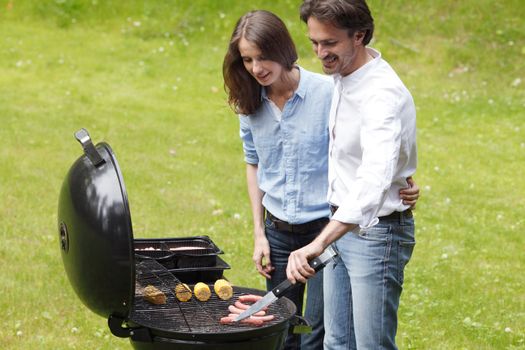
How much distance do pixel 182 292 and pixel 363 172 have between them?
0.97 m

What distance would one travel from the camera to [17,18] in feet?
44.7

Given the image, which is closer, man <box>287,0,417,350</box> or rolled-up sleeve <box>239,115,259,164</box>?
man <box>287,0,417,350</box>

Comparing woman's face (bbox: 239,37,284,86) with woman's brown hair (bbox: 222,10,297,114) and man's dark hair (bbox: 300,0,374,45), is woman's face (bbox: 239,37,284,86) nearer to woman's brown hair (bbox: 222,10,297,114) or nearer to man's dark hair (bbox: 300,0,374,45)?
woman's brown hair (bbox: 222,10,297,114)

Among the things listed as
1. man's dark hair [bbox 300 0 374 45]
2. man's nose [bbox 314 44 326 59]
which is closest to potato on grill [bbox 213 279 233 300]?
man's nose [bbox 314 44 326 59]

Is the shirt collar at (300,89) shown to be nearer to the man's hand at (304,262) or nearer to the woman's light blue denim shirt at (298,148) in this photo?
the woman's light blue denim shirt at (298,148)

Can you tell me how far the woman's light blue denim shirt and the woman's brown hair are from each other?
0.30 ft

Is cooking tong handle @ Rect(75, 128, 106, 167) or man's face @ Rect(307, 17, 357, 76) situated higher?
man's face @ Rect(307, 17, 357, 76)

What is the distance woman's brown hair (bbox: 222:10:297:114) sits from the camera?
13.2 feet

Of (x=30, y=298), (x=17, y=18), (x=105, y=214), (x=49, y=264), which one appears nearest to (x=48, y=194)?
(x=49, y=264)

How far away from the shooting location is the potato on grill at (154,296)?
3.66m

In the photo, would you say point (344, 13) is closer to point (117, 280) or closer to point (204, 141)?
point (117, 280)

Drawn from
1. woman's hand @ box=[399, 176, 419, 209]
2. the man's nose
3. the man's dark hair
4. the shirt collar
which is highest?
the man's dark hair

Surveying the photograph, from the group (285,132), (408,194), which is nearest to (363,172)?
(408,194)

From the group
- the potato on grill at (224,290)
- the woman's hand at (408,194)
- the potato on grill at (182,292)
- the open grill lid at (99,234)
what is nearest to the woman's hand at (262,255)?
the potato on grill at (224,290)
